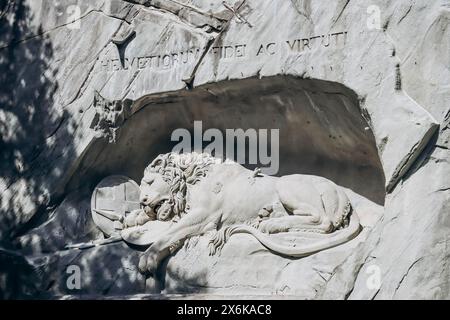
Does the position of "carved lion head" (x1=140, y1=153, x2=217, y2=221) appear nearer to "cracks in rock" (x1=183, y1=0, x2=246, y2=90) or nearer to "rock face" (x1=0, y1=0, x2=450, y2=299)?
"rock face" (x1=0, y1=0, x2=450, y2=299)

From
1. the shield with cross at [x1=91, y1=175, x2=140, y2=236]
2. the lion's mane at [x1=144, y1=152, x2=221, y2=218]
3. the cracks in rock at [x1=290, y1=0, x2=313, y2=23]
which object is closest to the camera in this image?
the cracks in rock at [x1=290, y1=0, x2=313, y2=23]

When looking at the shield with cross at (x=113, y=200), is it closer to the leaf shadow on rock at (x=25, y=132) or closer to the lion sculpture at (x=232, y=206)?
the lion sculpture at (x=232, y=206)

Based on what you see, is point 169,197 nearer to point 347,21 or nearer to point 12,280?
point 12,280

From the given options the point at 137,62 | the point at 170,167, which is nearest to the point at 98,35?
the point at 137,62

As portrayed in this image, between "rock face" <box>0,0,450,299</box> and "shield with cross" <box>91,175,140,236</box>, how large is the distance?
0.12 metres

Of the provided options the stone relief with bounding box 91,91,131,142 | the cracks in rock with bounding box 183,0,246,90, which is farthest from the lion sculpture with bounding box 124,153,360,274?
the cracks in rock with bounding box 183,0,246,90

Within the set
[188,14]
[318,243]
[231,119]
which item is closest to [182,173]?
[231,119]

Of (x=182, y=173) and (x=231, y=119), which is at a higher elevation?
(x=231, y=119)

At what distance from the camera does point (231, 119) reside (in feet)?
32.8

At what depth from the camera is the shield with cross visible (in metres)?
10.4

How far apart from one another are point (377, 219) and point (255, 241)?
0.98m

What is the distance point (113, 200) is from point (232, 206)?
1228 millimetres

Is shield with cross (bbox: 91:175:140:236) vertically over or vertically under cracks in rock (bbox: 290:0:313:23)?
under

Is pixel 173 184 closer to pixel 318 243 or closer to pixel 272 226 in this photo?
pixel 272 226
